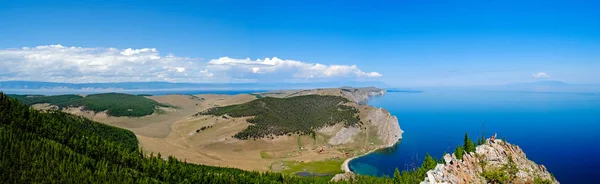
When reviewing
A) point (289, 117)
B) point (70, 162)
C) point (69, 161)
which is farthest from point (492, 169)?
point (289, 117)

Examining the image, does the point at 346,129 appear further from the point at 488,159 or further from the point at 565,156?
the point at 488,159

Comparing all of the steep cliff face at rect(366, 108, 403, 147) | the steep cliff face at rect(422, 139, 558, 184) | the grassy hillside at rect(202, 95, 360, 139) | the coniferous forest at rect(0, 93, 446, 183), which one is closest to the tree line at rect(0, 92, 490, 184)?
the coniferous forest at rect(0, 93, 446, 183)

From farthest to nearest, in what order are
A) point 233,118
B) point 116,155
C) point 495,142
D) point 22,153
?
1. point 233,118
2. point 116,155
3. point 495,142
4. point 22,153

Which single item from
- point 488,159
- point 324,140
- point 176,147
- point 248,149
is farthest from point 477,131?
point 176,147

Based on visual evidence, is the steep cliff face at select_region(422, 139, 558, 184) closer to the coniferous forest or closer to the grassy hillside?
the coniferous forest

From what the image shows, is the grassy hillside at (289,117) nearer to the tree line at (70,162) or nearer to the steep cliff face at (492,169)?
the tree line at (70,162)

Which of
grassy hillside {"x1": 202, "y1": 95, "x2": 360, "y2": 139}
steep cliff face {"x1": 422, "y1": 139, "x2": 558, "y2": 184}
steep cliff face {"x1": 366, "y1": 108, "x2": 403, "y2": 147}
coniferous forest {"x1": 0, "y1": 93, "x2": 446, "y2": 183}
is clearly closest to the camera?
coniferous forest {"x1": 0, "y1": 93, "x2": 446, "y2": 183}
